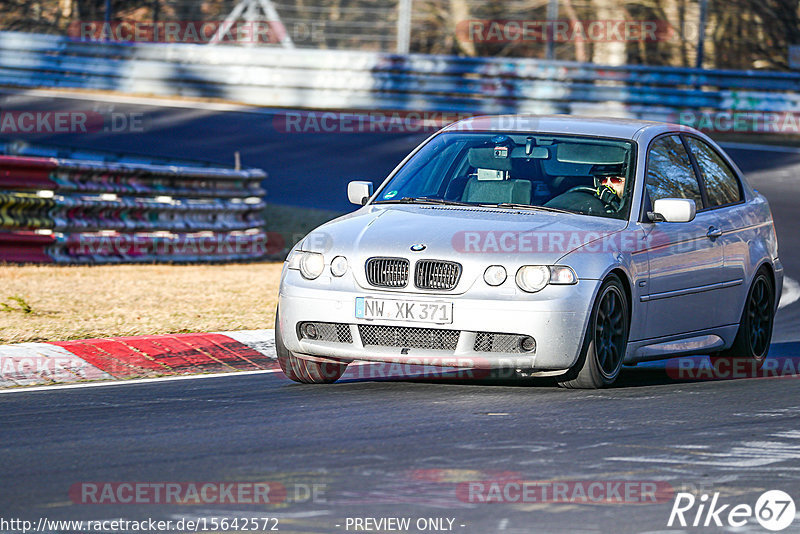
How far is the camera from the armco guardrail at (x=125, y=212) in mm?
13406

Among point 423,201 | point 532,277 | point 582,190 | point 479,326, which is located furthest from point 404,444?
point 582,190

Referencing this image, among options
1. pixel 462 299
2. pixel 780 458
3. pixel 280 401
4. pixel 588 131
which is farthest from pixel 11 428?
pixel 588 131

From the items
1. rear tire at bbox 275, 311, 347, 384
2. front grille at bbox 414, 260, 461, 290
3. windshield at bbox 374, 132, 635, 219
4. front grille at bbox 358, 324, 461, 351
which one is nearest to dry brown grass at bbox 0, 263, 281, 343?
rear tire at bbox 275, 311, 347, 384

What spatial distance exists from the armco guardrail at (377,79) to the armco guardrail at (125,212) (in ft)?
33.3

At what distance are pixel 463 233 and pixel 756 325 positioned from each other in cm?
284

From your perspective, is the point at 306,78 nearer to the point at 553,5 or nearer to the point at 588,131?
the point at 553,5

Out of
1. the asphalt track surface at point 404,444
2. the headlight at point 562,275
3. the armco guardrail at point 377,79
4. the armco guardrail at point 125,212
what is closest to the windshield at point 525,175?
the headlight at point 562,275

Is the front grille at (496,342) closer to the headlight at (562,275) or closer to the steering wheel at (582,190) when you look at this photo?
the headlight at (562,275)

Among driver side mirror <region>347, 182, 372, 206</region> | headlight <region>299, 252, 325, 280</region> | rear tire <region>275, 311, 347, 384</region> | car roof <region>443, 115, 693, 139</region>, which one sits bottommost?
rear tire <region>275, 311, 347, 384</region>

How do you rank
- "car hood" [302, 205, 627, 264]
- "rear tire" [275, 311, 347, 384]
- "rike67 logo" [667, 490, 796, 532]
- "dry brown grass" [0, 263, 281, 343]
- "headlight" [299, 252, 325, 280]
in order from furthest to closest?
"dry brown grass" [0, 263, 281, 343] → "rear tire" [275, 311, 347, 384] → "headlight" [299, 252, 325, 280] → "car hood" [302, 205, 627, 264] → "rike67 logo" [667, 490, 796, 532]

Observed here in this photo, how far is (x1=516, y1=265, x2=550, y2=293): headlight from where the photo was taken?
7.43m

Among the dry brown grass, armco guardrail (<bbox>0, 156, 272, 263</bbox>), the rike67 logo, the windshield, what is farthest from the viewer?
armco guardrail (<bbox>0, 156, 272, 263</bbox>)

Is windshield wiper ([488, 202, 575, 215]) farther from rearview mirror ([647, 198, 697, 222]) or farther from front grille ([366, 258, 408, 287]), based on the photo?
front grille ([366, 258, 408, 287])

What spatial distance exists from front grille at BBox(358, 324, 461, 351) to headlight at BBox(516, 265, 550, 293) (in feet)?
1.37
